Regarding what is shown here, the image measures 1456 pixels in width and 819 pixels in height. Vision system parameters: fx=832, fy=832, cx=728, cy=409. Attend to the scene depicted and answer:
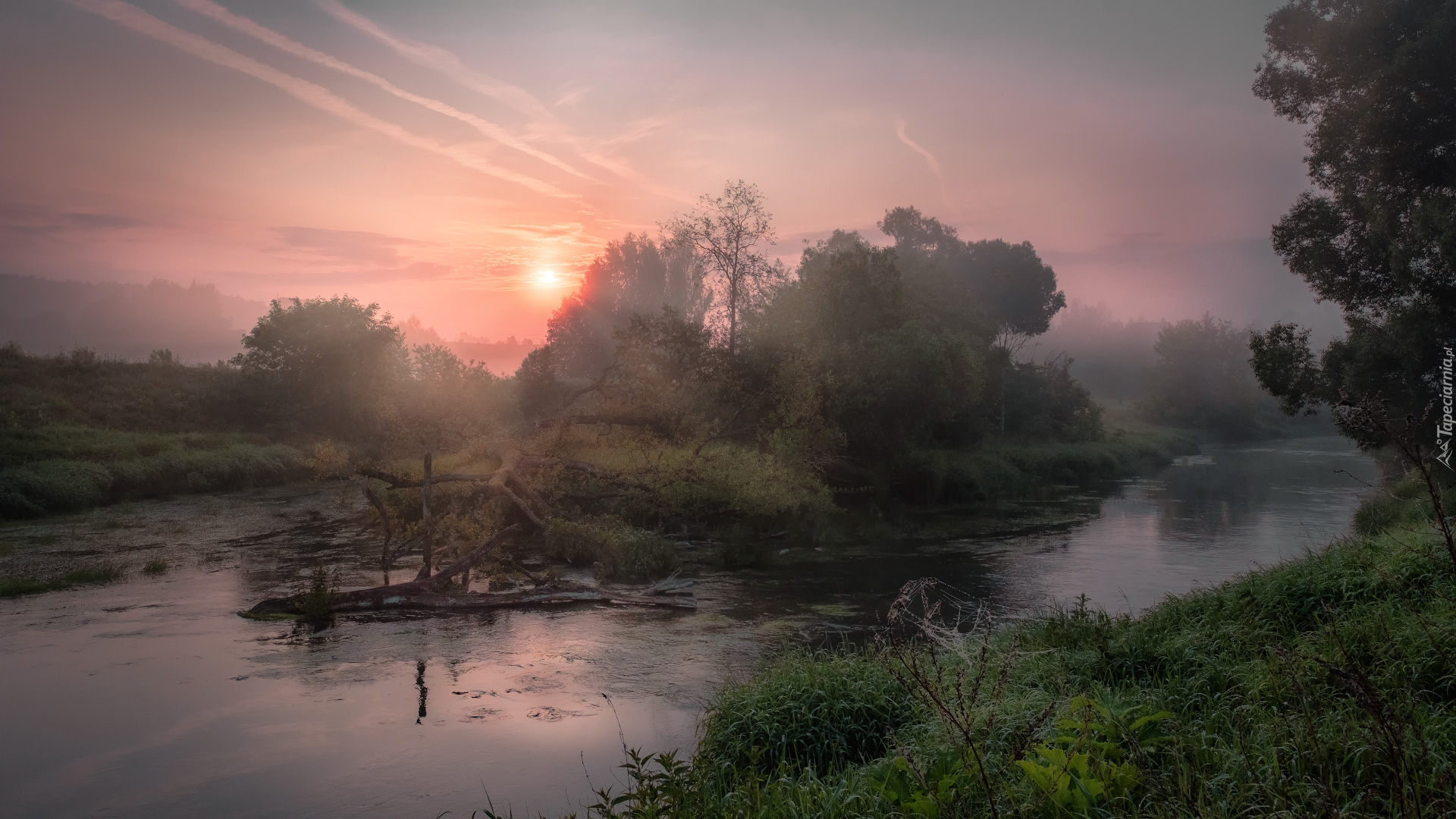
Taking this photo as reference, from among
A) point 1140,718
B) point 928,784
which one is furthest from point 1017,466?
point 928,784

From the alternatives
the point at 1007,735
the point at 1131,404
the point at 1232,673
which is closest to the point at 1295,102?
the point at 1232,673

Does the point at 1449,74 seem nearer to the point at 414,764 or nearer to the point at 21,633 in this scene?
the point at 414,764

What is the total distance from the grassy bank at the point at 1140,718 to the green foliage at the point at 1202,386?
227 ft

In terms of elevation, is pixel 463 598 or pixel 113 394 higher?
pixel 113 394

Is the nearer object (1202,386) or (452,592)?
(452,592)

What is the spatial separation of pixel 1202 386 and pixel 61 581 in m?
80.0

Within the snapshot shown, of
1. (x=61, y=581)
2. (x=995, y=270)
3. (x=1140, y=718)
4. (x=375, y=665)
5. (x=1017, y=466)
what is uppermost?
(x=995, y=270)

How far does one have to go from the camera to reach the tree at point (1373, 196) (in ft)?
63.9

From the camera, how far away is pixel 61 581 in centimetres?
1641

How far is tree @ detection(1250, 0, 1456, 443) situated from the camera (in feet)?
63.9

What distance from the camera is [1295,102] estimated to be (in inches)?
916

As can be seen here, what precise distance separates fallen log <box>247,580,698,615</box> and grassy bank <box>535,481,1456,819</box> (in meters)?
7.37

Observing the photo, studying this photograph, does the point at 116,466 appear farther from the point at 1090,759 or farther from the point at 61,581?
the point at 1090,759

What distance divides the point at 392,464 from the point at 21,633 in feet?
34.2
